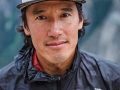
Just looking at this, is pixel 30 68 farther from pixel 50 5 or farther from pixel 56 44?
pixel 50 5

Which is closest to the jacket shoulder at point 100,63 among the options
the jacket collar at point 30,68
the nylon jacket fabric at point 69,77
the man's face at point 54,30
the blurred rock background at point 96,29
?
the nylon jacket fabric at point 69,77

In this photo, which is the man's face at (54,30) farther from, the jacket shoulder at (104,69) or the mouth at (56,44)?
the jacket shoulder at (104,69)

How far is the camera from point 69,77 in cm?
246

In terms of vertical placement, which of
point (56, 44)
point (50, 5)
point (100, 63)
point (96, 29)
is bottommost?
point (96, 29)

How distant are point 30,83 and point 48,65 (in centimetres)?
18

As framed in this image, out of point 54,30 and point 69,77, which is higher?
point 54,30

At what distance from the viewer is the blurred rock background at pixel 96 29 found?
4.02 metres

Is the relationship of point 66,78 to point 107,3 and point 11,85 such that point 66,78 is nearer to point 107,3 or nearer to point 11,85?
→ point 11,85

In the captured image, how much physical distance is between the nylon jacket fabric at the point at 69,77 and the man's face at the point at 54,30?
15 centimetres

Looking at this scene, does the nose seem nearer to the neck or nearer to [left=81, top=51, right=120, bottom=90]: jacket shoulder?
the neck

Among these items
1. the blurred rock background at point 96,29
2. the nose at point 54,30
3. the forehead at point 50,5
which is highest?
the forehead at point 50,5

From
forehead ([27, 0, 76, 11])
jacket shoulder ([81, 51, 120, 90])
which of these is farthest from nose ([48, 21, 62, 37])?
jacket shoulder ([81, 51, 120, 90])

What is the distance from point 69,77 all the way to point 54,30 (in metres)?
0.39

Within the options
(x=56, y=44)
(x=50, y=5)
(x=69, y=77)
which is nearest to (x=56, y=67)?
(x=69, y=77)
